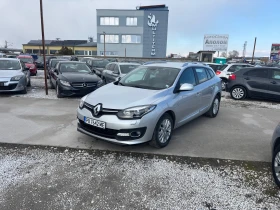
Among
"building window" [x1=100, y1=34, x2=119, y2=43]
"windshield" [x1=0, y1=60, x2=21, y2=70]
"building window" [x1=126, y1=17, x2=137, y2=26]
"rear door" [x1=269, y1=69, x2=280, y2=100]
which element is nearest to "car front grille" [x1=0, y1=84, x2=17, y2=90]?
"windshield" [x1=0, y1=60, x2=21, y2=70]

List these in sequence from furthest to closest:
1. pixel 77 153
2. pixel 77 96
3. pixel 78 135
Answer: pixel 77 96
pixel 78 135
pixel 77 153

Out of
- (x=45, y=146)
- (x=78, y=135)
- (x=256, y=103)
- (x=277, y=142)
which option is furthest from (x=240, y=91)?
(x=45, y=146)

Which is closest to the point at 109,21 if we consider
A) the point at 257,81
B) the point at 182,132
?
the point at 257,81

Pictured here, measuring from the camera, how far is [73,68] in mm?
9852

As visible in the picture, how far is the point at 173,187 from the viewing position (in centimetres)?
308

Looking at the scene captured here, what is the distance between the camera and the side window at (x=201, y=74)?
5.50 m

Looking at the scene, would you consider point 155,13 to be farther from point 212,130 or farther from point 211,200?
point 211,200

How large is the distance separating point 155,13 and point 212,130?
4033 centimetres

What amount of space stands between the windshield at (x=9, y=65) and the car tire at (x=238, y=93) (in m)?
9.46

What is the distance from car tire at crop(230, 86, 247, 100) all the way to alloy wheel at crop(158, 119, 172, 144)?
672 cm

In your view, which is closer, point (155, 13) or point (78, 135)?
point (78, 135)

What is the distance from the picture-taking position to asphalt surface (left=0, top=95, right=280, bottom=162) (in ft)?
13.9

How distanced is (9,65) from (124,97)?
307 inches

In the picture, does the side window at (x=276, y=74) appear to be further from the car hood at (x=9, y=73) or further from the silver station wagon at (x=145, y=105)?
the car hood at (x=9, y=73)
